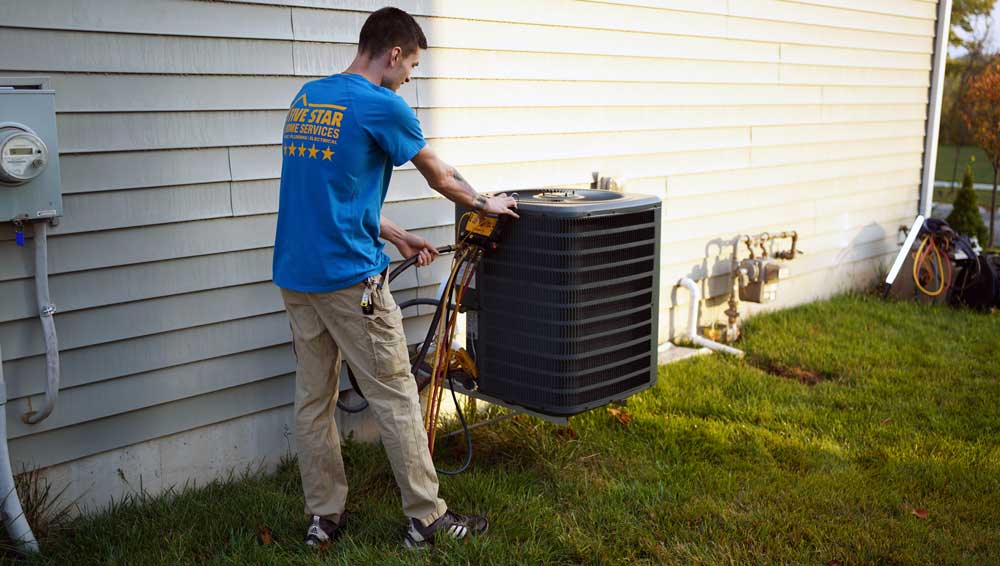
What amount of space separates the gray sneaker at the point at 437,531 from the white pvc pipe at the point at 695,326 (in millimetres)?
2722

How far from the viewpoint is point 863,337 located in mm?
5898

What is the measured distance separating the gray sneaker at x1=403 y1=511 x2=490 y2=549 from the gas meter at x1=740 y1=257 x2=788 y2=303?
127 inches

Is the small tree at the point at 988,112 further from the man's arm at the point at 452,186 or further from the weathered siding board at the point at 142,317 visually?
the weathered siding board at the point at 142,317

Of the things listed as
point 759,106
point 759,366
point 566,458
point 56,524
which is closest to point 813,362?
point 759,366

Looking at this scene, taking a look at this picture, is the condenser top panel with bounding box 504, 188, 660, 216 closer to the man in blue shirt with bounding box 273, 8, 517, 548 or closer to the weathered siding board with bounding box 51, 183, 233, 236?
the man in blue shirt with bounding box 273, 8, 517, 548

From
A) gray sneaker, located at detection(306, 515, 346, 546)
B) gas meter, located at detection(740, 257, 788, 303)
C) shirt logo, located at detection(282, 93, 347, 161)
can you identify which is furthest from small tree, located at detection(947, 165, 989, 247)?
shirt logo, located at detection(282, 93, 347, 161)

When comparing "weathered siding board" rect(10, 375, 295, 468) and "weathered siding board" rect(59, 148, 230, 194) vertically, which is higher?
"weathered siding board" rect(59, 148, 230, 194)

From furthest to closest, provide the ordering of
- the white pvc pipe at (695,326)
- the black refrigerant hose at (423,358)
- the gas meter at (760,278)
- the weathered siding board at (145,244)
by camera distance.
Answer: the gas meter at (760,278)
the white pvc pipe at (695,326)
the black refrigerant hose at (423,358)
the weathered siding board at (145,244)

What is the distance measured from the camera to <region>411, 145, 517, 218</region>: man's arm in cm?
299

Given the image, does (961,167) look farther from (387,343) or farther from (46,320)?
(46,320)

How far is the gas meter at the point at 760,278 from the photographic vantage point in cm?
582

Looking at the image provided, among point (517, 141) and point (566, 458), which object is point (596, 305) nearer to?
point (566, 458)

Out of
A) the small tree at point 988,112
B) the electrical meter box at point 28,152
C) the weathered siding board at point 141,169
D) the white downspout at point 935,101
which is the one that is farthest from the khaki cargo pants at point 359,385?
the small tree at point 988,112

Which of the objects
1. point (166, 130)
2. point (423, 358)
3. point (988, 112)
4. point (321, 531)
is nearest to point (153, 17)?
point (166, 130)
